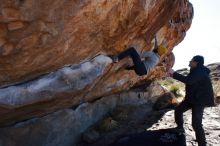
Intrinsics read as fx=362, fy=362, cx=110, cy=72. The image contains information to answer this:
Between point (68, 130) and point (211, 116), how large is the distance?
4.88 meters

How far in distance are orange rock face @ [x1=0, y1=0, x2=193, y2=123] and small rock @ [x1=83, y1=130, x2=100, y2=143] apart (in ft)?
3.66

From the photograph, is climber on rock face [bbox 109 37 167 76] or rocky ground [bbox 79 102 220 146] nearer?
climber on rock face [bbox 109 37 167 76]

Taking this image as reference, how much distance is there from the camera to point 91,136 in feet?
36.5

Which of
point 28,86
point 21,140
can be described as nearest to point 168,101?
point 21,140

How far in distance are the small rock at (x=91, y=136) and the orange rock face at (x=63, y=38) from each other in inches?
43.9

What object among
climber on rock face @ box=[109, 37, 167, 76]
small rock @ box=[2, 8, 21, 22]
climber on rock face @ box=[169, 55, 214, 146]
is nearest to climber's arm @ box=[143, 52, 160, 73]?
climber on rock face @ box=[109, 37, 167, 76]

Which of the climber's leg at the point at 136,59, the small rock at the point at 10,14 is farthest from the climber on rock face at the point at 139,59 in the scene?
the small rock at the point at 10,14

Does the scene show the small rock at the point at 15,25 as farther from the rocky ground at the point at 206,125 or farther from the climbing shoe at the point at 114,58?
the rocky ground at the point at 206,125

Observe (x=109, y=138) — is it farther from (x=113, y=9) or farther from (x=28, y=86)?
(x=113, y=9)

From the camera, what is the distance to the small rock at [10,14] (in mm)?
6234

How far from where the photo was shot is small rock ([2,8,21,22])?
20.5 ft

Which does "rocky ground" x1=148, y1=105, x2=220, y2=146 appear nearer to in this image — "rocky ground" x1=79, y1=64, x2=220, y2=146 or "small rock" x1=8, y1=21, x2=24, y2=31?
"rocky ground" x1=79, y1=64, x2=220, y2=146

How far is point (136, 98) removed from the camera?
13922 mm

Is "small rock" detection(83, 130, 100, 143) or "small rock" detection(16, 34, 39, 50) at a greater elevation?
"small rock" detection(16, 34, 39, 50)
